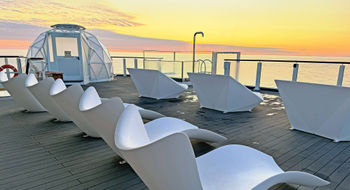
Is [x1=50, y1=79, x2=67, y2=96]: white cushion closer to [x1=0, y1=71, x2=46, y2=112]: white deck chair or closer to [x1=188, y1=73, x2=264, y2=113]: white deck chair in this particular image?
[x1=0, y1=71, x2=46, y2=112]: white deck chair

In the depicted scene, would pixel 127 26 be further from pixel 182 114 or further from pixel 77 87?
pixel 77 87

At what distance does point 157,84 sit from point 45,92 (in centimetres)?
315

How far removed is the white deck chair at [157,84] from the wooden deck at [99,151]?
167 cm

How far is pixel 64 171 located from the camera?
225 cm

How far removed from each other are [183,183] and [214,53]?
357 inches

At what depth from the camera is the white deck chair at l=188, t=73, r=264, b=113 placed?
4641 mm

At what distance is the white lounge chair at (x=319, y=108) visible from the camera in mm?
3045

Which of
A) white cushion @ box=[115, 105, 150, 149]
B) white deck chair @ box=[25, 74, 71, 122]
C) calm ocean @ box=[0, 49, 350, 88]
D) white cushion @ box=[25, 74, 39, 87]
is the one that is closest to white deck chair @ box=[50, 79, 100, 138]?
white deck chair @ box=[25, 74, 71, 122]

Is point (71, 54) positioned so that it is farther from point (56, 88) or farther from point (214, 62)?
point (56, 88)

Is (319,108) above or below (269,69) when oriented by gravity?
below

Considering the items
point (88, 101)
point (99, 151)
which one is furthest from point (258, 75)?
point (88, 101)

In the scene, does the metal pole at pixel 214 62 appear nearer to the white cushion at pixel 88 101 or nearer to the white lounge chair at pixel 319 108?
the white lounge chair at pixel 319 108

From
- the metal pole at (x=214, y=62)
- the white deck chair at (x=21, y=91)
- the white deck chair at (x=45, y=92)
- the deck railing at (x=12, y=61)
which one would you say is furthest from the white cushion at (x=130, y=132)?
the metal pole at (x=214, y=62)

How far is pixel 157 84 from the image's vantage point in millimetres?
6137
